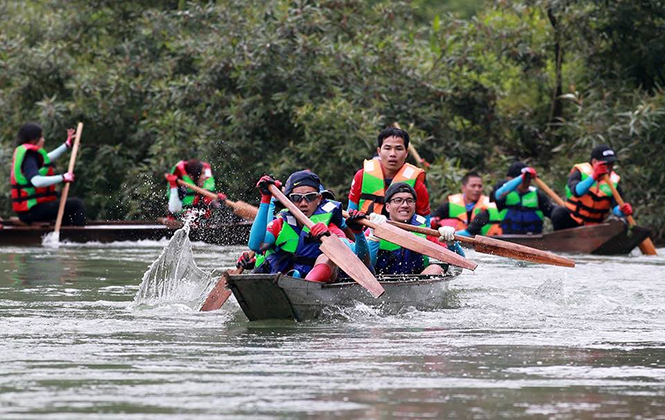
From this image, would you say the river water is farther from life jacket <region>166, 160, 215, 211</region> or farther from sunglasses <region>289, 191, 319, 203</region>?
life jacket <region>166, 160, 215, 211</region>

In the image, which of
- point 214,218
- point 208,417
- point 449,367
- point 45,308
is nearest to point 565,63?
point 214,218

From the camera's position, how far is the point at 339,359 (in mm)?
6551

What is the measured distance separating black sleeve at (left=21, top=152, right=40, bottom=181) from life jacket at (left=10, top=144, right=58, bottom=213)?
3cm

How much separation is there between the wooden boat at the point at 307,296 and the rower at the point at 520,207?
680 cm

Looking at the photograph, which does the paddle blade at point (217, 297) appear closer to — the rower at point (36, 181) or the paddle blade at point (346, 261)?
the paddle blade at point (346, 261)

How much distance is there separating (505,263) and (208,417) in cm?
940

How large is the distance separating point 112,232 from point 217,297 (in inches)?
290

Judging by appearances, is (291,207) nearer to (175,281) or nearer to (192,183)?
(175,281)

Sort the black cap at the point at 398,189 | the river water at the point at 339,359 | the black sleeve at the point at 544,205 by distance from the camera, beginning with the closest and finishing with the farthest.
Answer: the river water at the point at 339,359 < the black cap at the point at 398,189 < the black sleeve at the point at 544,205

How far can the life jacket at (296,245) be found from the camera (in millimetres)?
8305

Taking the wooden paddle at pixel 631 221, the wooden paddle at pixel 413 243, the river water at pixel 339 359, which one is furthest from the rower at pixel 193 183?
the wooden paddle at pixel 413 243

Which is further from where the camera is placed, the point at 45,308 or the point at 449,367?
the point at 45,308

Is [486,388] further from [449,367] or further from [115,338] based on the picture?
[115,338]

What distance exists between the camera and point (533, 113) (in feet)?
65.3
